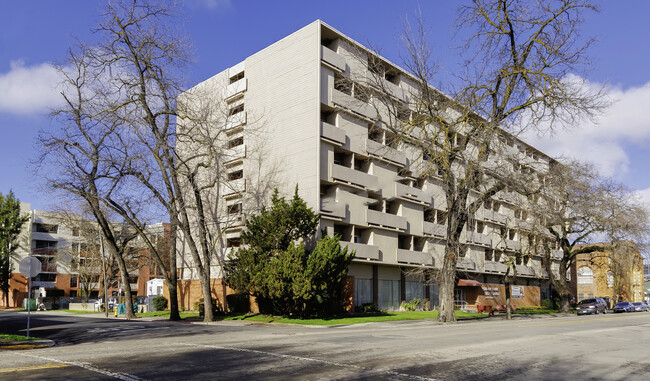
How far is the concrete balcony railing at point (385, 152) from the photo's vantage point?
4144 cm

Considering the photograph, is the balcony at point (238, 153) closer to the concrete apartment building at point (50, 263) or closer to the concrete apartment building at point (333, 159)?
the concrete apartment building at point (333, 159)

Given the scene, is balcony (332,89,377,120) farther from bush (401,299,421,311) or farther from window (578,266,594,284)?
window (578,266,594,284)

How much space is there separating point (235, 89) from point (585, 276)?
299 feet

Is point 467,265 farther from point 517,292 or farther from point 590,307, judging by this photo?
point 517,292

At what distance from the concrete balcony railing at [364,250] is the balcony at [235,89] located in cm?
1555

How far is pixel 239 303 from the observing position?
37.3m

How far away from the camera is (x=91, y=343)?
1659 cm

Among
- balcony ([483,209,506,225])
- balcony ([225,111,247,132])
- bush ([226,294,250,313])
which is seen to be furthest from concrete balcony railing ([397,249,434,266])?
balcony ([225,111,247,132])

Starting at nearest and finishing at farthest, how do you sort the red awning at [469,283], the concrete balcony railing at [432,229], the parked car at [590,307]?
the concrete balcony railing at [432,229], the red awning at [469,283], the parked car at [590,307]

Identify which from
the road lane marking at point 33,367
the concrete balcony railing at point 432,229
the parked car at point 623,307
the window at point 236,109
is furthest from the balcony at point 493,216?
the road lane marking at point 33,367

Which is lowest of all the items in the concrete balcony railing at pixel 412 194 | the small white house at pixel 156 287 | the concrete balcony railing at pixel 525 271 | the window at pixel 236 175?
the small white house at pixel 156 287

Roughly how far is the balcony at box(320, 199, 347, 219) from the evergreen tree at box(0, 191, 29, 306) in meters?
47.0

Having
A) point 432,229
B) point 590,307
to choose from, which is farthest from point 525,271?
point 432,229

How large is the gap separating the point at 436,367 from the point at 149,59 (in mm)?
26261
